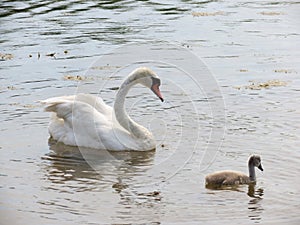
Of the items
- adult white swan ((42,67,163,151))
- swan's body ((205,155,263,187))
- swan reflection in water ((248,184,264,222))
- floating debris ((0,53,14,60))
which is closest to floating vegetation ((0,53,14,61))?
floating debris ((0,53,14,60))

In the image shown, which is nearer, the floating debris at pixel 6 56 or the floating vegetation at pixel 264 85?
the floating vegetation at pixel 264 85

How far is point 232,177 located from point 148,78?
7.83ft

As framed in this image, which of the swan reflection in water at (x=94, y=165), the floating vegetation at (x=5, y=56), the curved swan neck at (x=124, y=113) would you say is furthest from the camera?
the floating vegetation at (x=5, y=56)

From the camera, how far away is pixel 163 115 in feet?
39.9

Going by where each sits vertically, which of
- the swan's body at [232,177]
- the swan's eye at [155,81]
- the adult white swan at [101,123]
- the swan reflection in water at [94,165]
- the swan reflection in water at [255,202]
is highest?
the swan's eye at [155,81]

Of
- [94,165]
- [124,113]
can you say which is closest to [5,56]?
[124,113]

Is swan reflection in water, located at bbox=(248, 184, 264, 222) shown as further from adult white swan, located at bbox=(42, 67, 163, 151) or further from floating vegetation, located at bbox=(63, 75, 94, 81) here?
floating vegetation, located at bbox=(63, 75, 94, 81)

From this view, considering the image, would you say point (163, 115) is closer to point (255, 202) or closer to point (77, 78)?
point (77, 78)

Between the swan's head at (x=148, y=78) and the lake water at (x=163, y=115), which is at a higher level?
the swan's head at (x=148, y=78)

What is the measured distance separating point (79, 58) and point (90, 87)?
260 centimetres

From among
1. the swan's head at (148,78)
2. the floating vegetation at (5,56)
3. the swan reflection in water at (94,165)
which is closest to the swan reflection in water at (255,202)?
the swan reflection in water at (94,165)

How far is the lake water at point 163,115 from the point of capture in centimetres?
869

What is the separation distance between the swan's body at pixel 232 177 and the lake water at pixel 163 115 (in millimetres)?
105

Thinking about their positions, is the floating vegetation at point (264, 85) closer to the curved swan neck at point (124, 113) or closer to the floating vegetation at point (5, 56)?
the curved swan neck at point (124, 113)
